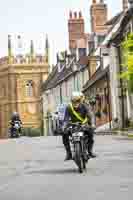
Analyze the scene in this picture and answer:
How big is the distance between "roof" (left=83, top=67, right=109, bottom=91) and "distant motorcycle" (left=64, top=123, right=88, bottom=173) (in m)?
46.1

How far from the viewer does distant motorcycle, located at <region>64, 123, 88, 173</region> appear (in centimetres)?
1530

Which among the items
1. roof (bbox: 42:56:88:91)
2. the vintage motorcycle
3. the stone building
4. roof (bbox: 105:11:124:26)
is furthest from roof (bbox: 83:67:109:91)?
the stone building

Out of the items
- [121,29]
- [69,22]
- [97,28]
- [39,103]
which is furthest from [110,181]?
[39,103]

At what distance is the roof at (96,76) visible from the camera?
2502 inches

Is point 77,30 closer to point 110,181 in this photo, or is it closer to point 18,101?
point 18,101

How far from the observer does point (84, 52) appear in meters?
75.5

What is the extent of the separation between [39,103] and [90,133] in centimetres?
10555

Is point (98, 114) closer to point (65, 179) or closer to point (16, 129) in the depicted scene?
point (16, 129)

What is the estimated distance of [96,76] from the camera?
223ft

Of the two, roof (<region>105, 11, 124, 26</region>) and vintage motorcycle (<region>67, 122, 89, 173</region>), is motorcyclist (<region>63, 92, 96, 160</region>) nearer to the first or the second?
vintage motorcycle (<region>67, 122, 89, 173</region>)

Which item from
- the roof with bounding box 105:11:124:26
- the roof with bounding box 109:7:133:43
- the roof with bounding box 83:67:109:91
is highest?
the roof with bounding box 105:11:124:26

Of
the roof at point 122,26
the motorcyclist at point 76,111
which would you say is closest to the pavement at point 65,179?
the motorcyclist at point 76,111

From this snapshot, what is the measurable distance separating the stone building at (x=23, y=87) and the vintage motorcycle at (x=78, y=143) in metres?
104

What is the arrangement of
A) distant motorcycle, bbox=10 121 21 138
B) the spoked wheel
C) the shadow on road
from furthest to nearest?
distant motorcycle, bbox=10 121 21 138 < the shadow on road < the spoked wheel
